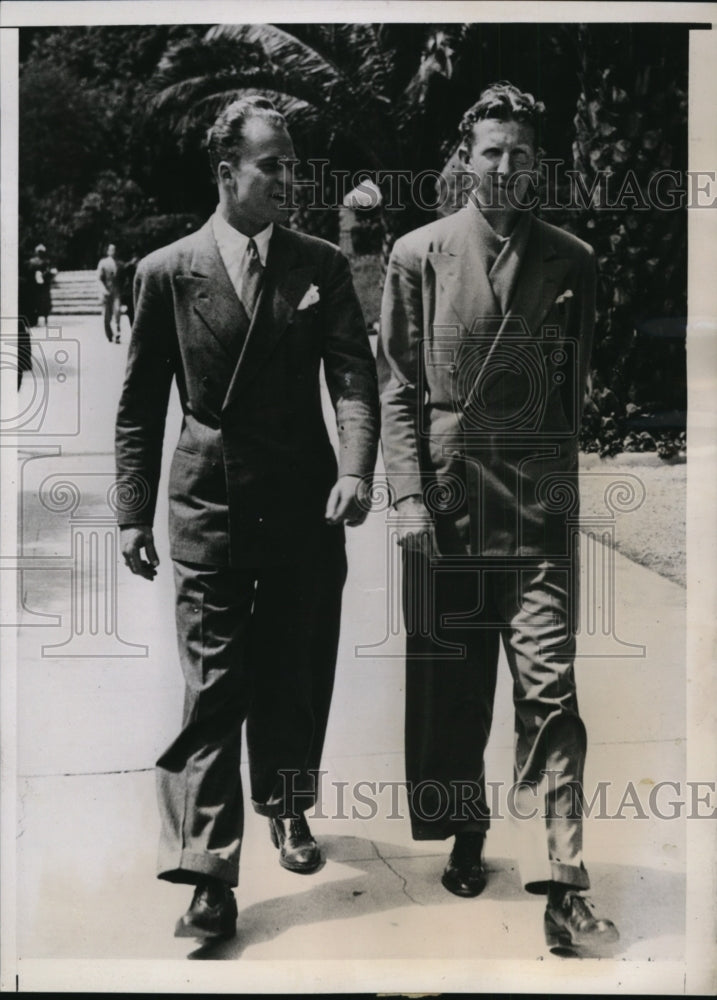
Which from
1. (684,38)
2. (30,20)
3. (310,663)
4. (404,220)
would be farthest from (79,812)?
(684,38)

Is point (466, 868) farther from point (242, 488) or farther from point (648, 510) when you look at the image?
point (242, 488)

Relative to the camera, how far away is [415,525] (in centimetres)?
393

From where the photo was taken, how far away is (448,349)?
389 centimetres

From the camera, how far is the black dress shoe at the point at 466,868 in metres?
3.96

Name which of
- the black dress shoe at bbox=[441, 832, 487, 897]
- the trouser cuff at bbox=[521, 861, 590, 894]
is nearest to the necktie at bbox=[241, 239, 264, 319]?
the black dress shoe at bbox=[441, 832, 487, 897]

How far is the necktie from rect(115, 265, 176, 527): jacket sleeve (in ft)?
0.81

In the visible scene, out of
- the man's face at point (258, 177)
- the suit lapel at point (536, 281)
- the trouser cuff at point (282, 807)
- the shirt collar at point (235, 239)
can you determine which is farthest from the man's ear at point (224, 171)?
the trouser cuff at point (282, 807)

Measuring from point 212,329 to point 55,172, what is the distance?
0.78m

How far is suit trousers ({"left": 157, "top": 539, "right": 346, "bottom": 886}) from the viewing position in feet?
12.8

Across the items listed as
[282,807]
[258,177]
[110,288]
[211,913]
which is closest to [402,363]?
[258,177]

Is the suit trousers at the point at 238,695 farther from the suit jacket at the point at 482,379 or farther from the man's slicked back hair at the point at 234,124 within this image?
the man's slicked back hair at the point at 234,124

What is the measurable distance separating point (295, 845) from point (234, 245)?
6.56 feet

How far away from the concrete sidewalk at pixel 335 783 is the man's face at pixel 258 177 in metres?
0.62

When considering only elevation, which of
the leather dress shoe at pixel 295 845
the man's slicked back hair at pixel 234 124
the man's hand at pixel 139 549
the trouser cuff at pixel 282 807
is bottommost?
the leather dress shoe at pixel 295 845
